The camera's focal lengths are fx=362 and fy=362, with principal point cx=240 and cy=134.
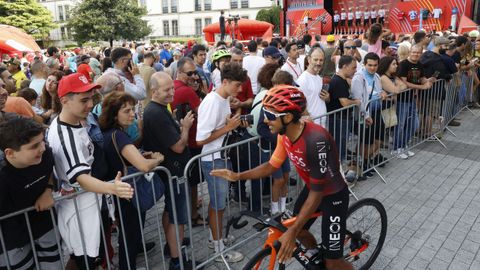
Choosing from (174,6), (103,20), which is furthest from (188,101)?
(174,6)

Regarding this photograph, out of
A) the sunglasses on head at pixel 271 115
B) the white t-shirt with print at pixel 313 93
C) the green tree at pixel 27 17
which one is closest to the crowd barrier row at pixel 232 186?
the white t-shirt with print at pixel 313 93

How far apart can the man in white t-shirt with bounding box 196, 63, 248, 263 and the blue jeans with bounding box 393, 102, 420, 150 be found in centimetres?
391

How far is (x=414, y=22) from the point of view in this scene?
20.8m

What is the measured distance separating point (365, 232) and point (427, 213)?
1645 mm

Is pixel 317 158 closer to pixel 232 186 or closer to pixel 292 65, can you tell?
pixel 232 186

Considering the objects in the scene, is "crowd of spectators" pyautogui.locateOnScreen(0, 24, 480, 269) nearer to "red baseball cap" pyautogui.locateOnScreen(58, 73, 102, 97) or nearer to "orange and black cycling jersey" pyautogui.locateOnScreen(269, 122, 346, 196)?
"red baseball cap" pyautogui.locateOnScreen(58, 73, 102, 97)

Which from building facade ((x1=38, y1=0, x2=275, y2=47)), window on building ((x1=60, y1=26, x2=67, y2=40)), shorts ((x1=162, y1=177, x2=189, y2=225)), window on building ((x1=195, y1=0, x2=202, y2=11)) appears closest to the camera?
shorts ((x1=162, y1=177, x2=189, y2=225))

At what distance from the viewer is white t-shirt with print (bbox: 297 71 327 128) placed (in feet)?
16.3

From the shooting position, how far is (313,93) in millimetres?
5000

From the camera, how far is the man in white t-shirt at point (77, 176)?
100 inches

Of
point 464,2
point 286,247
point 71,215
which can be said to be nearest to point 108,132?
point 71,215

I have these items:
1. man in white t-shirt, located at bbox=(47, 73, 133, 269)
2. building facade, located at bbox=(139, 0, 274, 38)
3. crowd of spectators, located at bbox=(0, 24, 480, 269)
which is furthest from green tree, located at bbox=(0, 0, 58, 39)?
man in white t-shirt, located at bbox=(47, 73, 133, 269)

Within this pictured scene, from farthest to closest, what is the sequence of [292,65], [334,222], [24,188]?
[292,65], [334,222], [24,188]

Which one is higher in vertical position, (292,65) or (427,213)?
(292,65)
